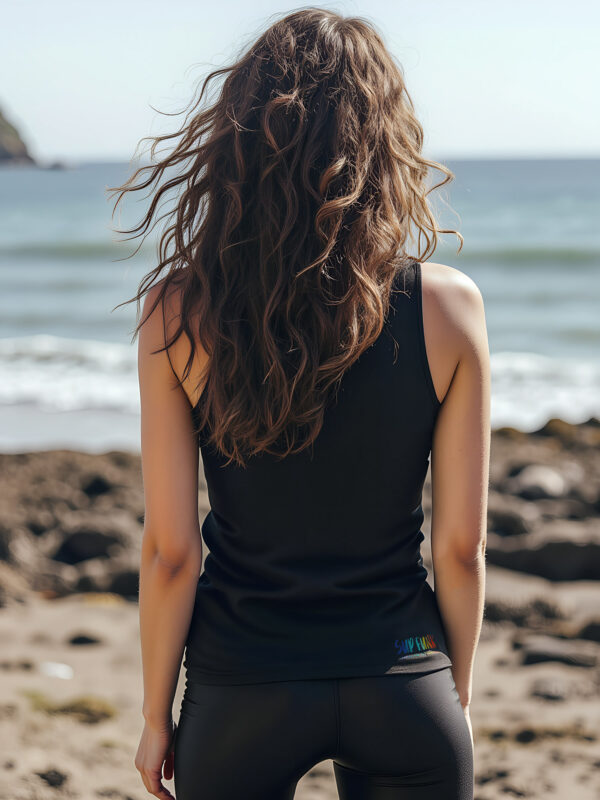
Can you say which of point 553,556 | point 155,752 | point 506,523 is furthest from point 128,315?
point 155,752

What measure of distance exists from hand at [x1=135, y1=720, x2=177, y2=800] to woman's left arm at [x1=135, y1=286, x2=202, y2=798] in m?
0.02

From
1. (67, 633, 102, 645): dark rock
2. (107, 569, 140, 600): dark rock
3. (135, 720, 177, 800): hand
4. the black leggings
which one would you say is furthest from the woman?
(107, 569, 140, 600): dark rock

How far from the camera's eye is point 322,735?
131 centimetres

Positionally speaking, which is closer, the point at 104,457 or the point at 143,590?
the point at 143,590

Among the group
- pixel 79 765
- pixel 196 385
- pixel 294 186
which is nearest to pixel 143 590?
pixel 196 385

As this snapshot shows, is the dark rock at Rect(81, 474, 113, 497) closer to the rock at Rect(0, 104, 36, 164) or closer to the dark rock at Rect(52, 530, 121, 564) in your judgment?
the dark rock at Rect(52, 530, 121, 564)

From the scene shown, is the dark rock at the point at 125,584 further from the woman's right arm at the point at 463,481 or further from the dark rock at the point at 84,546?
the woman's right arm at the point at 463,481

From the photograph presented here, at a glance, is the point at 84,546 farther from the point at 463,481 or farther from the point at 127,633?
the point at 463,481

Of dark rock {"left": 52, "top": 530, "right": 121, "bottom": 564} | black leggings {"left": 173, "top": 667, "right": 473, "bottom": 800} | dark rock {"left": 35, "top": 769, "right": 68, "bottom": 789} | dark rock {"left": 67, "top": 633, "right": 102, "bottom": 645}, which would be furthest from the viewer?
dark rock {"left": 52, "top": 530, "right": 121, "bottom": 564}

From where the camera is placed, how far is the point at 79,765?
A: 288cm

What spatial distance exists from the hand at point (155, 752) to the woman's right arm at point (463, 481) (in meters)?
0.50

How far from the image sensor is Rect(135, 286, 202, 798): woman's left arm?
138 centimetres

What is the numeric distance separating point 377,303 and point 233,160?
0.33 meters

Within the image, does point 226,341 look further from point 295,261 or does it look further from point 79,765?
point 79,765
